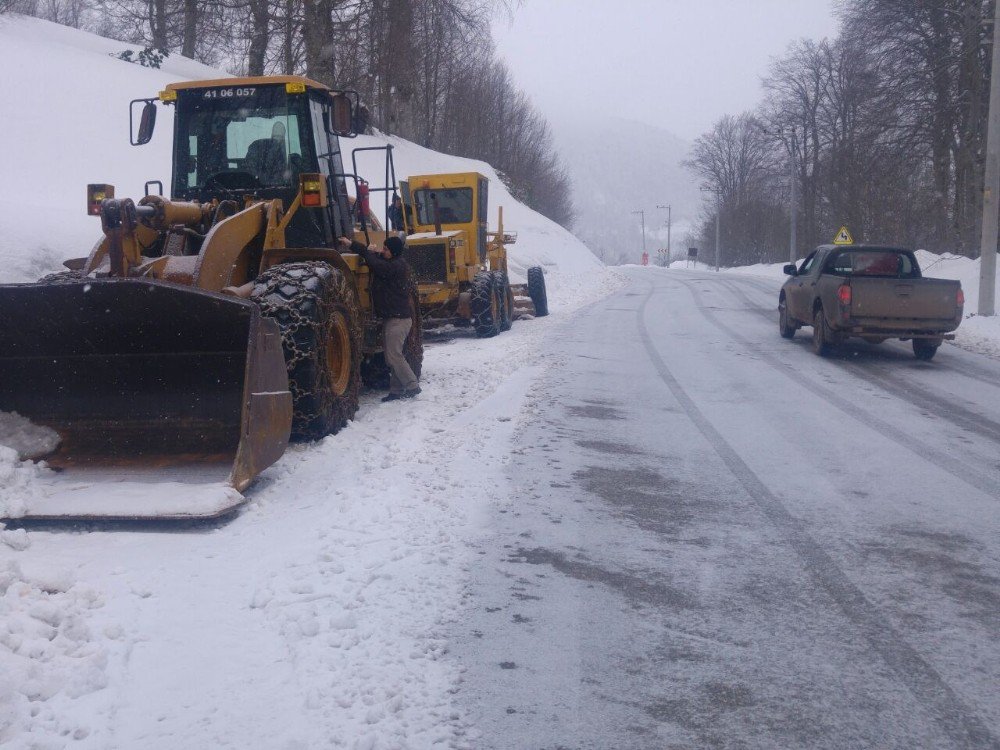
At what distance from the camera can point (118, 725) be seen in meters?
3.28

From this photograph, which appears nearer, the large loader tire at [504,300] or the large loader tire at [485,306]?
the large loader tire at [485,306]

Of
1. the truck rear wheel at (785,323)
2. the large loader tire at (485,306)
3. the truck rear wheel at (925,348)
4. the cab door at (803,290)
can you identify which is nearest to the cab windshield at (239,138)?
the large loader tire at (485,306)

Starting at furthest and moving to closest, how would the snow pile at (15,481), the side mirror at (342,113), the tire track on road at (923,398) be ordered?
the tire track on road at (923,398) → the side mirror at (342,113) → the snow pile at (15,481)

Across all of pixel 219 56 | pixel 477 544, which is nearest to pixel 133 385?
pixel 477 544

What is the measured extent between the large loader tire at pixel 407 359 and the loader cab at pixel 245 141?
220cm

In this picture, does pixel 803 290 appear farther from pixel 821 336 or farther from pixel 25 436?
pixel 25 436

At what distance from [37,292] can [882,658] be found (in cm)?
547

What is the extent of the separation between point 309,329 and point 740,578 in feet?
12.4

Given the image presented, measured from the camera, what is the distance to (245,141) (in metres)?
8.42

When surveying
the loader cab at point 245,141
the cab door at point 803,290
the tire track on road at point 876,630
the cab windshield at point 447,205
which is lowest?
the tire track on road at point 876,630

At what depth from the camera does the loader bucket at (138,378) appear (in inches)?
234

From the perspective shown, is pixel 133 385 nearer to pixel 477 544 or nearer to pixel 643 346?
pixel 477 544

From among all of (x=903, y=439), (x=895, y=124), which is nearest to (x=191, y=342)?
(x=903, y=439)

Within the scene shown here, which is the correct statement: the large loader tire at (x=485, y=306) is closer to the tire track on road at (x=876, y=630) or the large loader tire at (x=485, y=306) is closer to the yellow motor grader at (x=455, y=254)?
the yellow motor grader at (x=455, y=254)
